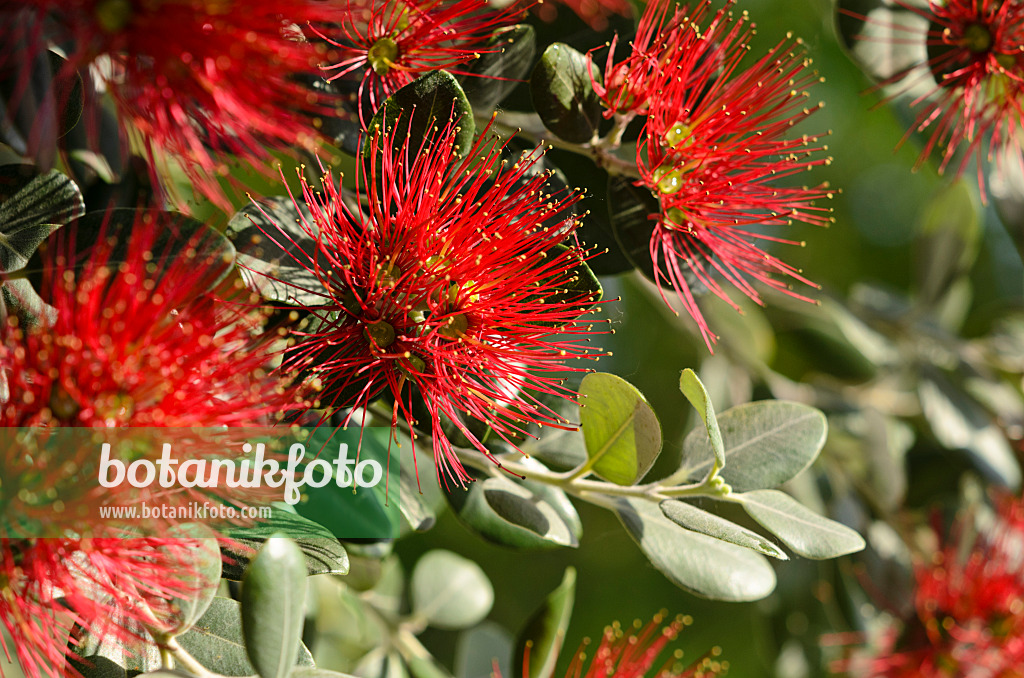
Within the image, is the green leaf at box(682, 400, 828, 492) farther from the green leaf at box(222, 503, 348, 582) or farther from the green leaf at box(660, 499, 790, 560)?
the green leaf at box(222, 503, 348, 582)

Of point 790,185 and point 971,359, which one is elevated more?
point 790,185

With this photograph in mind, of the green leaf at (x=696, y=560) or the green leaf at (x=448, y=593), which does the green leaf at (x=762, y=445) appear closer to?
the green leaf at (x=696, y=560)

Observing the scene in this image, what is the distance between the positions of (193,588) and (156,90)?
0.37 metres

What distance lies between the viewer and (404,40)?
67 centimetres

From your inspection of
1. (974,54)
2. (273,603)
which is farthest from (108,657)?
(974,54)

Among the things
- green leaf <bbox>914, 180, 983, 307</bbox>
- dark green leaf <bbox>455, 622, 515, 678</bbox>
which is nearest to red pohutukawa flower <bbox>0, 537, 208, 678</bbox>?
dark green leaf <bbox>455, 622, 515, 678</bbox>

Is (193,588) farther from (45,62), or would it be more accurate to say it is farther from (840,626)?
(840,626)

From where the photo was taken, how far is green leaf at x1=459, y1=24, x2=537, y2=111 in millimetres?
685

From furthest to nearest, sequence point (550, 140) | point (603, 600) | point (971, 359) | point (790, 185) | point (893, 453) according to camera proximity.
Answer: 1. point (603, 600)
2. point (971, 359)
3. point (893, 453)
4. point (790, 185)
5. point (550, 140)

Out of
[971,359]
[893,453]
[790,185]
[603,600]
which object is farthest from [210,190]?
[603,600]

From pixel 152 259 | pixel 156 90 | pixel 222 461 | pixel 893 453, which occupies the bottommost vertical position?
pixel 893 453

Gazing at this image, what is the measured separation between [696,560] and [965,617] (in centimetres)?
69

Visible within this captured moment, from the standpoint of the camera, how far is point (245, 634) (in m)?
0.50

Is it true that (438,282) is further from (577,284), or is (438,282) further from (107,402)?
(107,402)
